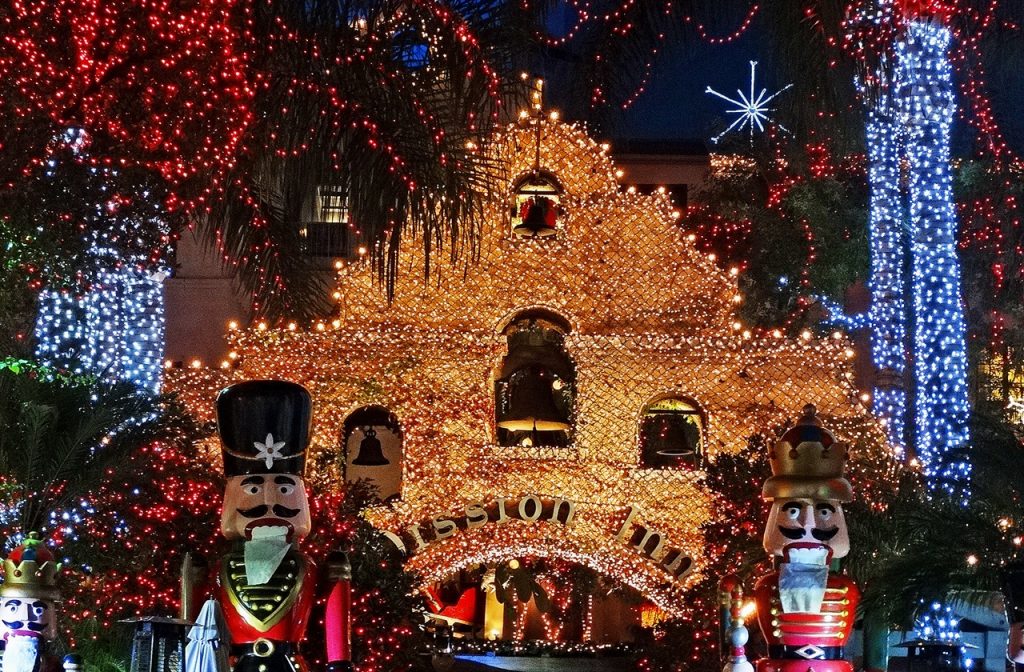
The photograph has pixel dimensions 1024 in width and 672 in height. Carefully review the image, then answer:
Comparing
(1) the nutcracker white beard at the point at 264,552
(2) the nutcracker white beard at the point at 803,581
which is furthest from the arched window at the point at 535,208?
(1) the nutcracker white beard at the point at 264,552

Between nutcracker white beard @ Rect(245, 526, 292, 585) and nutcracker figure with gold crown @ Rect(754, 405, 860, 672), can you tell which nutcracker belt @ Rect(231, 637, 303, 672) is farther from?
nutcracker figure with gold crown @ Rect(754, 405, 860, 672)

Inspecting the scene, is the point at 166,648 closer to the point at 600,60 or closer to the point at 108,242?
the point at 108,242

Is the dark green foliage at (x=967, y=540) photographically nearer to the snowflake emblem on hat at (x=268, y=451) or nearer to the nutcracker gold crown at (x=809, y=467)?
the nutcracker gold crown at (x=809, y=467)

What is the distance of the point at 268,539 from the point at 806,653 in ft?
10.4

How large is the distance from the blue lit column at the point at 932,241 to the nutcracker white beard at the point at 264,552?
788 cm

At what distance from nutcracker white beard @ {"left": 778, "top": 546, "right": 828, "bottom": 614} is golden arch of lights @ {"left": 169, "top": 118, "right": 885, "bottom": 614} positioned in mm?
5596

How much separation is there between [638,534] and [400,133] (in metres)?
6.04

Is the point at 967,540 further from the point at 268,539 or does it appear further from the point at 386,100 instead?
the point at 386,100

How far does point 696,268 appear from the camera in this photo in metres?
15.3

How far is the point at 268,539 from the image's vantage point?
28.7 feet

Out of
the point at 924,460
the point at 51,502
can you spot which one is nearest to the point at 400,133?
the point at 51,502

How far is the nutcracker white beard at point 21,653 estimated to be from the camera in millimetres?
8766

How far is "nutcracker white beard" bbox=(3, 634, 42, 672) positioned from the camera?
877 cm

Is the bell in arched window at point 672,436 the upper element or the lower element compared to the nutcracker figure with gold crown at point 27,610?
upper
